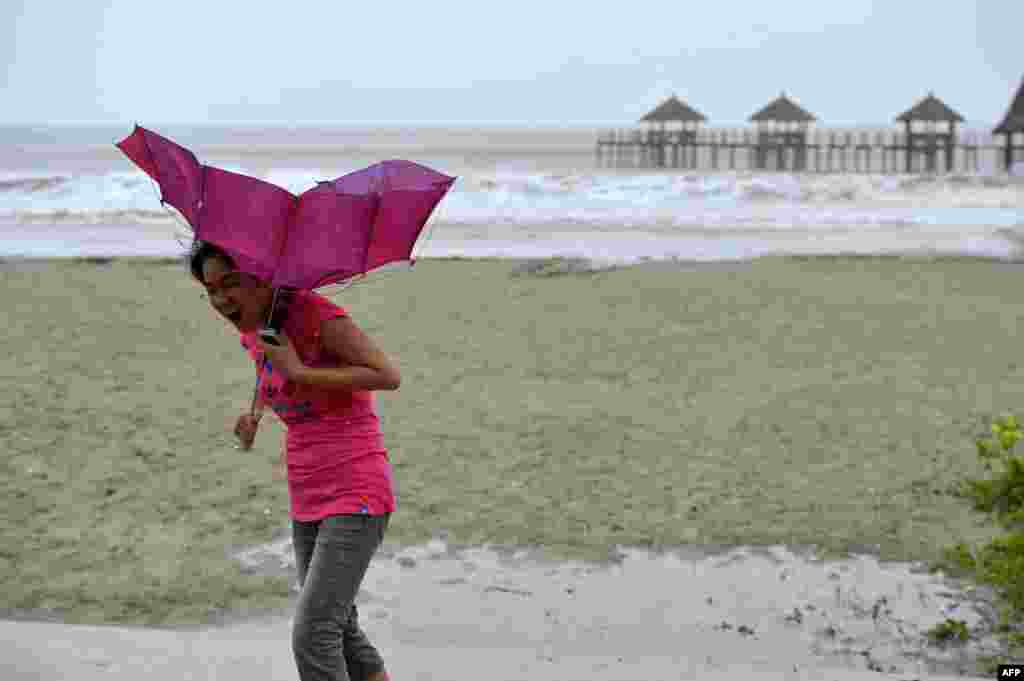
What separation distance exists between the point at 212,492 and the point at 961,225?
22.0 m

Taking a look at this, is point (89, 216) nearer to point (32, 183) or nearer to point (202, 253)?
point (32, 183)

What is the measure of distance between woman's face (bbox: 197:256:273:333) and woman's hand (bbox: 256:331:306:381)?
0.11 m

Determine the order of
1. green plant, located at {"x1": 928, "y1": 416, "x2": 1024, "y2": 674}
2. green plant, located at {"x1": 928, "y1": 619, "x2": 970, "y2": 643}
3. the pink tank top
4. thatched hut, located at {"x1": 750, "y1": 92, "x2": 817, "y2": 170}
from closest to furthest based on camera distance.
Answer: the pink tank top → green plant, located at {"x1": 928, "y1": 416, "x2": 1024, "y2": 674} → green plant, located at {"x1": 928, "y1": 619, "x2": 970, "y2": 643} → thatched hut, located at {"x1": 750, "y1": 92, "x2": 817, "y2": 170}

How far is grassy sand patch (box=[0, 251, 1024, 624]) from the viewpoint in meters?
5.64

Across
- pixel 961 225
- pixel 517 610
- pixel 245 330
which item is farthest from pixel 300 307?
pixel 961 225

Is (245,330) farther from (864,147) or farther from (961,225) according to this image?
(864,147)

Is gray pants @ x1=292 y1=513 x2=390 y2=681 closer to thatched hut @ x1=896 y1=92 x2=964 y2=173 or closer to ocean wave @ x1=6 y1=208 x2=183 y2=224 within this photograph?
ocean wave @ x1=6 y1=208 x2=183 y2=224

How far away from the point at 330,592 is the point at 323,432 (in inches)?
14.5

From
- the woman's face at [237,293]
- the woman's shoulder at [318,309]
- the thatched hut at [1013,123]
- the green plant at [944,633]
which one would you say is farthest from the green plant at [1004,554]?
the thatched hut at [1013,123]

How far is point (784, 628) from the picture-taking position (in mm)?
4820

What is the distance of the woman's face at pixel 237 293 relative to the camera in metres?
2.85

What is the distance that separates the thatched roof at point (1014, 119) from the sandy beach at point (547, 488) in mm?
33884

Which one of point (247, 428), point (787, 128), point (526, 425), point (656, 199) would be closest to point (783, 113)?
point (787, 128)

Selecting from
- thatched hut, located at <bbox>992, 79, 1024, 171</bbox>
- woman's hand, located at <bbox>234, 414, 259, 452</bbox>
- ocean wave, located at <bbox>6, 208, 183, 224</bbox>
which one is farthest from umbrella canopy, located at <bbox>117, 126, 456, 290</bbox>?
thatched hut, located at <bbox>992, 79, 1024, 171</bbox>
